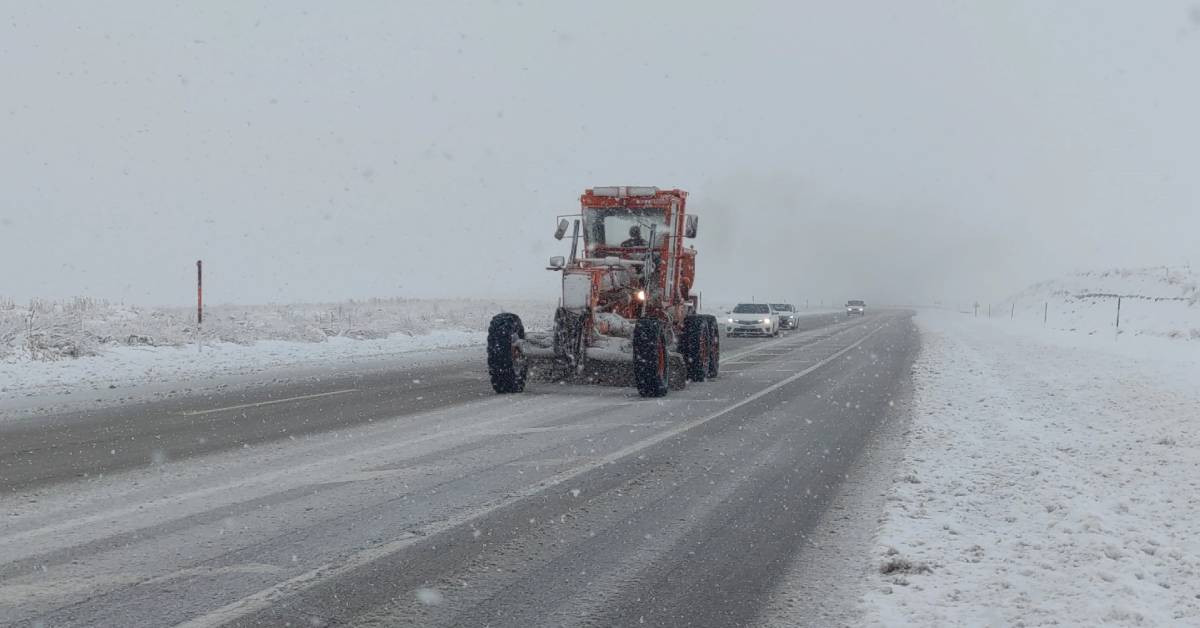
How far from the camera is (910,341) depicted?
1238 inches

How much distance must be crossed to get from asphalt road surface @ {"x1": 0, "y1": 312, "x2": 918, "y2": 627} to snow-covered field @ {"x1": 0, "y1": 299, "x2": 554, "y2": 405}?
523 cm

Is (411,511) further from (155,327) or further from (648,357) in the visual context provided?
(155,327)

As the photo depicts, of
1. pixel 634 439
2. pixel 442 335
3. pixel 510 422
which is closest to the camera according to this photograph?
pixel 634 439

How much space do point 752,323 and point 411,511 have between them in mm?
30809

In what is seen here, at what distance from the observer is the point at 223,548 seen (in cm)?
526

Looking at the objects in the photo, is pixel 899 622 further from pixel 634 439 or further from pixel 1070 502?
pixel 634 439

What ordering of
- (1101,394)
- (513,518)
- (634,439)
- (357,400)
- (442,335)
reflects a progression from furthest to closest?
(442,335) → (1101,394) → (357,400) → (634,439) → (513,518)

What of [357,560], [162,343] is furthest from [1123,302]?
[357,560]

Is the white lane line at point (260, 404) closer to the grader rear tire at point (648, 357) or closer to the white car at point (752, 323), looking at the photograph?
the grader rear tire at point (648, 357)

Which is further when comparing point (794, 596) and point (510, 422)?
point (510, 422)

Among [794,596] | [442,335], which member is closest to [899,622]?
[794,596]

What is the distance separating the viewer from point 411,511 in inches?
245

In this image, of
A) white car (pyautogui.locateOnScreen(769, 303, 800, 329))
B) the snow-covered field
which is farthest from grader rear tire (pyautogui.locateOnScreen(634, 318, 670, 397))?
white car (pyautogui.locateOnScreen(769, 303, 800, 329))

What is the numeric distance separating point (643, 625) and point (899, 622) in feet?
Answer: 3.85
